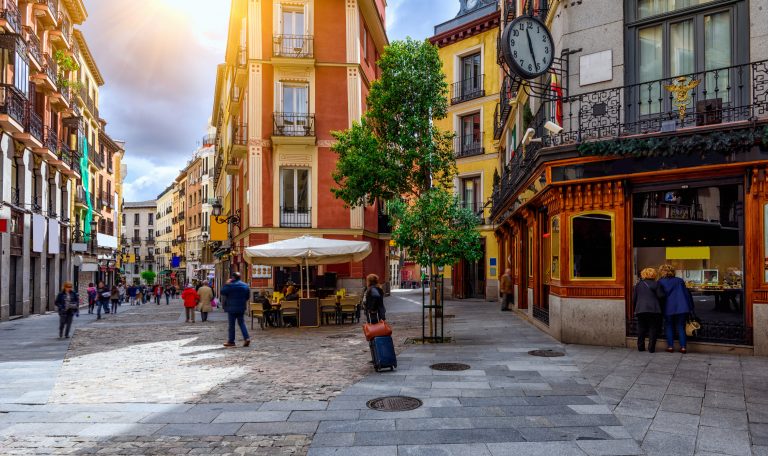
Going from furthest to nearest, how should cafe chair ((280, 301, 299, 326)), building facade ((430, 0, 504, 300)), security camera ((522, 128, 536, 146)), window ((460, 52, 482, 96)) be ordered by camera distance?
window ((460, 52, 482, 96)) → building facade ((430, 0, 504, 300)) → cafe chair ((280, 301, 299, 326)) → security camera ((522, 128, 536, 146))

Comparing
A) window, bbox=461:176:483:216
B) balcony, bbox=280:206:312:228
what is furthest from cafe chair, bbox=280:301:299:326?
window, bbox=461:176:483:216

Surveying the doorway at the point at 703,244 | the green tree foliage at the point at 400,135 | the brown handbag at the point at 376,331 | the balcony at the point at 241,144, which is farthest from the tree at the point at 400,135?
the brown handbag at the point at 376,331

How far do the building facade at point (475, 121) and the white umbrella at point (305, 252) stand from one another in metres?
13.0

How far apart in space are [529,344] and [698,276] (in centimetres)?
360

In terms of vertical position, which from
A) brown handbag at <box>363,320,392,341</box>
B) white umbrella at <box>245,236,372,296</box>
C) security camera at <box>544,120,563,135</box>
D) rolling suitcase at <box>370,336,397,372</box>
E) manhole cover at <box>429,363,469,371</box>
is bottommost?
manhole cover at <box>429,363,469,371</box>

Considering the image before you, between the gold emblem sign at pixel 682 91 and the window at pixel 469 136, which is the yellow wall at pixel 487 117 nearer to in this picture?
the window at pixel 469 136

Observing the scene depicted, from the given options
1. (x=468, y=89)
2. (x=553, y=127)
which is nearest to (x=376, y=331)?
(x=553, y=127)

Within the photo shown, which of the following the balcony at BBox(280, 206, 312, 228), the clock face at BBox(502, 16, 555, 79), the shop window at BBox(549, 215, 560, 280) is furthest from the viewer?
the balcony at BBox(280, 206, 312, 228)

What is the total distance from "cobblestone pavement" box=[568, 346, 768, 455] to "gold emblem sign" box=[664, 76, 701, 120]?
4.73 metres

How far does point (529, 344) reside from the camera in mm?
12297

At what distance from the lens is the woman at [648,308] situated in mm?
10695

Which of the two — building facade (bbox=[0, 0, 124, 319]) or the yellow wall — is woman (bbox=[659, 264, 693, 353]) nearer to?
the yellow wall

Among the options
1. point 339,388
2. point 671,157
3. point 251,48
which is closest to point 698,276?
point 671,157

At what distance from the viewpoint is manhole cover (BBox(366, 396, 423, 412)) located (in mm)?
7082
